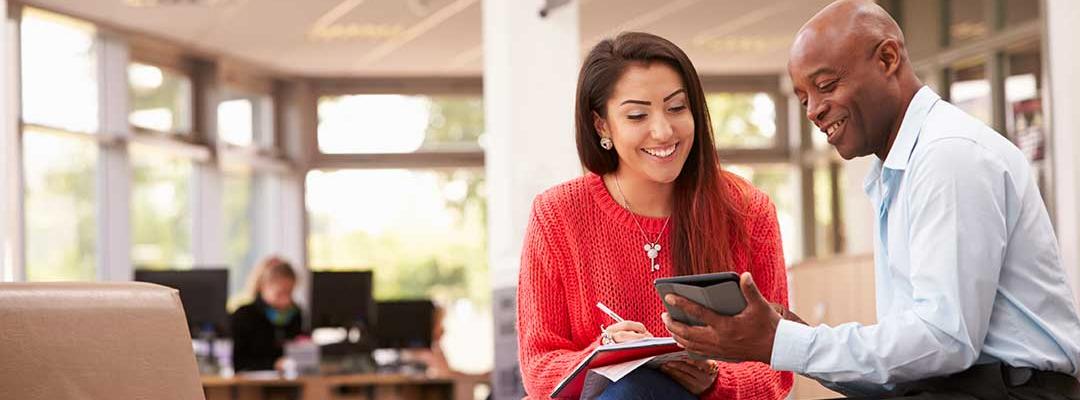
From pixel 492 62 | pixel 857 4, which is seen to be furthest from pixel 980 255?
pixel 492 62

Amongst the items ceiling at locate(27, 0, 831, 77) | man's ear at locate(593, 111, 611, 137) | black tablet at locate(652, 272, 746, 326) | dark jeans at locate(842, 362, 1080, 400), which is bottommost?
dark jeans at locate(842, 362, 1080, 400)

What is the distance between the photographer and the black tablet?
188 cm

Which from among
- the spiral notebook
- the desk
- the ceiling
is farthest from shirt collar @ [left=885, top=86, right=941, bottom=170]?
the ceiling

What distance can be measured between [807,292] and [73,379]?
21.5 feet

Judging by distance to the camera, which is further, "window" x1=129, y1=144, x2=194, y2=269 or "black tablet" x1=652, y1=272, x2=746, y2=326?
"window" x1=129, y1=144, x2=194, y2=269

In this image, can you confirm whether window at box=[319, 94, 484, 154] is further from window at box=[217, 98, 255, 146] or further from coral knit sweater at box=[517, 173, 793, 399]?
coral knit sweater at box=[517, 173, 793, 399]

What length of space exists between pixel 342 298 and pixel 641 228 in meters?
6.50

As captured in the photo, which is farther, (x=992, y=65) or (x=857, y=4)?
(x=992, y=65)

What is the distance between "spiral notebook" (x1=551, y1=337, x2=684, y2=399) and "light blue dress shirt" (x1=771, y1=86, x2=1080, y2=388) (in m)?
0.22

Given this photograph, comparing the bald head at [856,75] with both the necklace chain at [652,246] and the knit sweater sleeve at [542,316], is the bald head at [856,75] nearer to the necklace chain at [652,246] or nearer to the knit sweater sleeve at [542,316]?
the necklace chain at [652,246]

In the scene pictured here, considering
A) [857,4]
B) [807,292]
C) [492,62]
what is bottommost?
[807,292]

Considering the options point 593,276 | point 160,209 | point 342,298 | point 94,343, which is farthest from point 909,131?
point 160,209

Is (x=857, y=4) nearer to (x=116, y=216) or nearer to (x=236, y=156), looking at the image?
(x=116, y=216)

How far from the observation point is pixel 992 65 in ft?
29.3
